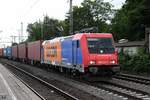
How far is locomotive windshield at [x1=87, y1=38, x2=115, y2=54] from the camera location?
22406 mm

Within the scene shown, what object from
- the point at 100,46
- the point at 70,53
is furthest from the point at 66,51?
the point at 100,46

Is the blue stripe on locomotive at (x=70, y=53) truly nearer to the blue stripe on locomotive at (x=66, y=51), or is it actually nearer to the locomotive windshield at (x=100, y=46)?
the blue stripe on locomotive at (x=66, y=51)

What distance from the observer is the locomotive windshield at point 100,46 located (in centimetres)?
2241

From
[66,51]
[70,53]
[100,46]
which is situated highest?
[100,46]

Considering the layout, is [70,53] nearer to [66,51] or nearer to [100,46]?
[66,51]

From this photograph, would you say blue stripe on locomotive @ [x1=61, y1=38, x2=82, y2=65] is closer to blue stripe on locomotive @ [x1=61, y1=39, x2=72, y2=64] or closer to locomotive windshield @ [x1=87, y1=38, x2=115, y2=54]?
blue stripe on locomotive @ [x1=61, y1=39, x2=72, y2=64]

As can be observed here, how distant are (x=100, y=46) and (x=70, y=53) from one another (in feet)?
10.2

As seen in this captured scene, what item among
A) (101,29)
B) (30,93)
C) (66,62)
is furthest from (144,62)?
(101,29)

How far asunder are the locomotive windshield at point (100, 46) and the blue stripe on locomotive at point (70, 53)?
74 cm

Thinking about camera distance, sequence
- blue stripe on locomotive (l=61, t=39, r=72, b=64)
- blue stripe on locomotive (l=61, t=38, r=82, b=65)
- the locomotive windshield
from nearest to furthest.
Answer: the locomotive windshield < blue stripe on locomotive (l=61, t=38, r=82, b=65) < blue stripe on locomotive (l=61, t=39, r=72, b=64)

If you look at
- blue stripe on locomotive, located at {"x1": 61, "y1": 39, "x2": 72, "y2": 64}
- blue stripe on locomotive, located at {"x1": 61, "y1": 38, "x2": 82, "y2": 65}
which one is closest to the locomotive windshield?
blue stripe on locomotive, located at {"x1": 61, "y1": 38, "x2": 82, "y2": 65}

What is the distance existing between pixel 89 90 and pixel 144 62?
1393cm

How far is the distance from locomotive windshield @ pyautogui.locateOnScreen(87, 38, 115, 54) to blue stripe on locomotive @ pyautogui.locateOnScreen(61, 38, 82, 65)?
742 mm

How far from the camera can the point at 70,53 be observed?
25.2 metres
